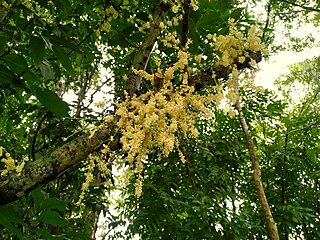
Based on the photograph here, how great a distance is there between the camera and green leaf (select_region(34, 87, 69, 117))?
86cm

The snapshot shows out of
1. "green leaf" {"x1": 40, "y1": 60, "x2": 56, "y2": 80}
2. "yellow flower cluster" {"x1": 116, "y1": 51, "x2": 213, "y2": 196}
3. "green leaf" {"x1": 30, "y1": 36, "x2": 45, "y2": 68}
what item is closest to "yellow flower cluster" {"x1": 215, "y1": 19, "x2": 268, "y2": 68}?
"yellow flower cluster" {"x1": 116, "y1": 51, "x2": 213, "y2": 196}

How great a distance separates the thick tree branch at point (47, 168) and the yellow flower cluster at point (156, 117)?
70mm

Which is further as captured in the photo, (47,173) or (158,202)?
(158,202)

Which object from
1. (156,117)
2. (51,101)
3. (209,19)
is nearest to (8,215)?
(51,101)

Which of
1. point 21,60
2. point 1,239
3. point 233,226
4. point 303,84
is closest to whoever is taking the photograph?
point 21,60

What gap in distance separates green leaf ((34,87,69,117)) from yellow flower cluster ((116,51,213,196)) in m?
0.14

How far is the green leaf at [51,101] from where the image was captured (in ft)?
2.82

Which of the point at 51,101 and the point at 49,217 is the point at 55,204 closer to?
the point at 49,217

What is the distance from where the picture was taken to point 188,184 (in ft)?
7.79

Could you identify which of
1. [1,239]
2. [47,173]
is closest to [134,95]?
[47,173]

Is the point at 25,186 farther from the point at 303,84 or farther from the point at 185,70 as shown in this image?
the point at 303,84

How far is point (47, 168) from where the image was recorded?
81cm

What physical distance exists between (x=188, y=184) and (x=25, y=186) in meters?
1.66

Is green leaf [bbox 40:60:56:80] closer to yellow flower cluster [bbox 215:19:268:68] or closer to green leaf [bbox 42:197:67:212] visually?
green leaf [bbox 42:197:67:212]
